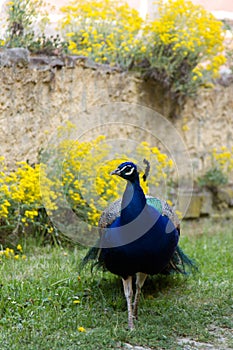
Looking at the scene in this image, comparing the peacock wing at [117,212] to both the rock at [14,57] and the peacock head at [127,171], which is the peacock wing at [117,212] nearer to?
the peacock head at [127,171]

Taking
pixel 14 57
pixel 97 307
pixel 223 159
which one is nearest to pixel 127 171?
pixel 97 307

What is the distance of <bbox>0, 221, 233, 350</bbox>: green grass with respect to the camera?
157 inches

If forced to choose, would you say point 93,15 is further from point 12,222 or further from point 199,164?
point 12,222

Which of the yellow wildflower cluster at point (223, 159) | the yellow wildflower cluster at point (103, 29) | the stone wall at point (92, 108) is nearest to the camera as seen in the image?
the stone wall at point (92, 108)

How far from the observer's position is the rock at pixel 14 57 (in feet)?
20.8

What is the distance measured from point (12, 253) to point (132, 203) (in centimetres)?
205

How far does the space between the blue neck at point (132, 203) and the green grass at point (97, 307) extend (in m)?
0.75

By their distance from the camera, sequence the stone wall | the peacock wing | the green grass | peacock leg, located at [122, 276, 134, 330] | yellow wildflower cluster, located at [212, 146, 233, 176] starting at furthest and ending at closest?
1. yellow wildflower cluster, located at [212, 146, 233, 176]
2. the stone wall
3. the peacock wing
4. peacock leg, located at [122, 276, 134, 330]
5. the green grass

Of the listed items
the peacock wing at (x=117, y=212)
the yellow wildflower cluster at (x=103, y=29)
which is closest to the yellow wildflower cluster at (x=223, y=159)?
the yellow wildflower cluster at (x=103, y=29)

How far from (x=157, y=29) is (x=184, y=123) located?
1.35 meters

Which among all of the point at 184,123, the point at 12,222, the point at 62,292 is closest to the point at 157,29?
the point at 184,123

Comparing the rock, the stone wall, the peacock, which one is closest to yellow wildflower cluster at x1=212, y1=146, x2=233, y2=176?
the stone wall

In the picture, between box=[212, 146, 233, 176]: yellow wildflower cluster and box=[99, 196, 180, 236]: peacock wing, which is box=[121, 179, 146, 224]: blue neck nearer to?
box=[99, 196, 180, 236]: peacock wing

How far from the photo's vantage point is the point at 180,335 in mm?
4211
